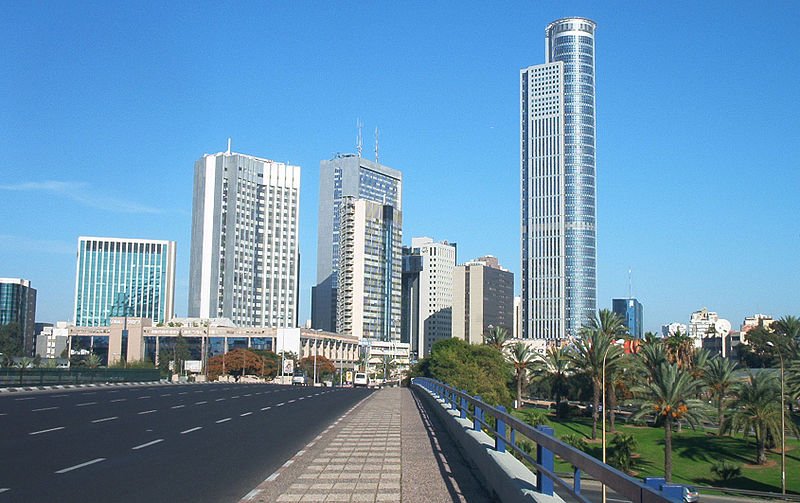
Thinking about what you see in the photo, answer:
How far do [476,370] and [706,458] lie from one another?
98.9 ft

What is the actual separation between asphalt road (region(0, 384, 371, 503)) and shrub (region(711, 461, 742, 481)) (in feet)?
140

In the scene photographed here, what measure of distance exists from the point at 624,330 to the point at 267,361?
73995 mm

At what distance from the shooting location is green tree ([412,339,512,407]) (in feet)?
291

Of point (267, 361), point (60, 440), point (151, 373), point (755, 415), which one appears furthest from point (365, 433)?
point (267, 361)

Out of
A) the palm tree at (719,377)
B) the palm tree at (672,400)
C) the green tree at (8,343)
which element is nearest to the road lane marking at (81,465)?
the palm tree at (672,400)

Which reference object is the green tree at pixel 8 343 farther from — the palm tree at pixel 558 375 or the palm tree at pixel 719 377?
the palm tree at pixel 719 377

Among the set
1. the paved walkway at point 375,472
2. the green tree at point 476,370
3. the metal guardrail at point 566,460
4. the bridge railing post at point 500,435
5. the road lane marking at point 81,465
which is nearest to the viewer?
the metal guardrail at point 566,460

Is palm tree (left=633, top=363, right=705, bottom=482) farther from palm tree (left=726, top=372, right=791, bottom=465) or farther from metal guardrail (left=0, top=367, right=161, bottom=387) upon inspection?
metal guardrail (left=0, top=367, right=161, bottom=387)

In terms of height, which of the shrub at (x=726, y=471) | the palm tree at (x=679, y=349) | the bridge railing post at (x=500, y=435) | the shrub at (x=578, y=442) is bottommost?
the shrub at (x=726, y=471)

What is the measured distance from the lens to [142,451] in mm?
18109

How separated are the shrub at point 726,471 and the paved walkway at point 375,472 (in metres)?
48.1

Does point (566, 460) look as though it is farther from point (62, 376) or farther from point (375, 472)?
point (62, 376)

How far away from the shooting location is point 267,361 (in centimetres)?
15075

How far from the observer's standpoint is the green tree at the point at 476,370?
291 feet
